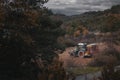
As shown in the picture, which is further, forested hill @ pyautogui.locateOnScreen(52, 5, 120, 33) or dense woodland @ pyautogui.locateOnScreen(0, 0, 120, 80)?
forested hill @ pyautogui.locateOnScreen(52, 5, 120, 33)

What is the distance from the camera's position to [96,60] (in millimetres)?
55125

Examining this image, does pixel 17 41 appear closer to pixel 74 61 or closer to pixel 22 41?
pixel 22 41

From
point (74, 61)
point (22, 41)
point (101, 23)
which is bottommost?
point (101, 23)

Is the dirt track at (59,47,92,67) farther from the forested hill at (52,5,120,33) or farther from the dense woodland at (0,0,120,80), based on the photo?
the dense woodland at (0,0,120,80)

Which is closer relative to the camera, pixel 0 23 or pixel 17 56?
pixel 0 23

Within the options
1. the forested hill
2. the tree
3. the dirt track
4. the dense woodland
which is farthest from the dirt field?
the tree

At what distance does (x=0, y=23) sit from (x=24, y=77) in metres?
5.27

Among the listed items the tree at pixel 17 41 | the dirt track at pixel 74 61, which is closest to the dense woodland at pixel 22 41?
the tree at pixel 17 41

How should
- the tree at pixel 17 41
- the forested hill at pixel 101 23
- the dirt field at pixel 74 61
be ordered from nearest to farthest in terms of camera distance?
1. the tree at pixel 17 41
2. the dirt field at pixel 74 61
3. the forested hill at pixel 101 23

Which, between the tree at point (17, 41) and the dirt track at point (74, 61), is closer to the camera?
the tree at point (17, 41)

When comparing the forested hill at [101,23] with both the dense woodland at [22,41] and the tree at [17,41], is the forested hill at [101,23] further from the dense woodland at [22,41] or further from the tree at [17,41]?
the tree at [17,41]

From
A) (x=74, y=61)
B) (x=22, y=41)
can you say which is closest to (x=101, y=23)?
(x=74, y=61)

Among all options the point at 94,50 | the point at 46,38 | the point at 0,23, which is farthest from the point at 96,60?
the point at 0,23

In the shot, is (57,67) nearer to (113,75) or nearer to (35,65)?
(113,75)
